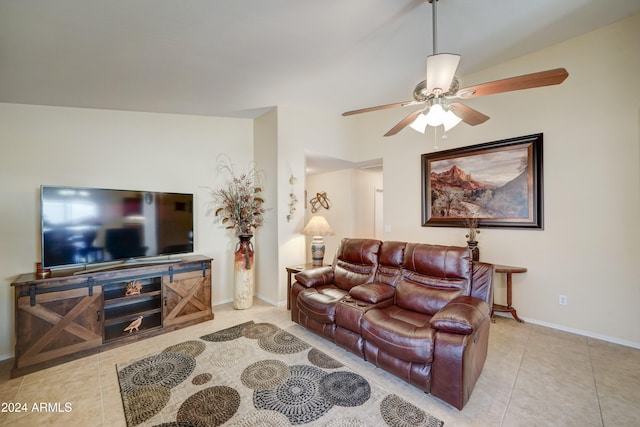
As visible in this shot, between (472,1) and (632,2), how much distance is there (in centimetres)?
164

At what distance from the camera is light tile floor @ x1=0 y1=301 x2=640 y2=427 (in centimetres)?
176

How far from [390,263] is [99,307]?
10.2ft

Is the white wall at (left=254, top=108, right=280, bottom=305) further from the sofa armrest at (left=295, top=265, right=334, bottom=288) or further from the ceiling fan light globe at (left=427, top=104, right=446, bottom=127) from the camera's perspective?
the ceiling fan light globe at (left=427, top=104, right=446, bottom=127)

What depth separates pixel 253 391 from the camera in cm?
202

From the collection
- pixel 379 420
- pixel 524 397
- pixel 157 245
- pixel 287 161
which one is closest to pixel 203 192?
pixel 157 245

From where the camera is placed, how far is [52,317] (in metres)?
2.40

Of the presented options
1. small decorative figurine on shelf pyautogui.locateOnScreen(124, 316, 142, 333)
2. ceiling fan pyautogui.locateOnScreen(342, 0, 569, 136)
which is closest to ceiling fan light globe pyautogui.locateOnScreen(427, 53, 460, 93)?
ceiling fan pyautogui.locateOnScreen(342, 0, 569, 136)

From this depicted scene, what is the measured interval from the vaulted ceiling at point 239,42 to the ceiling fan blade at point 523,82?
872 millimetres

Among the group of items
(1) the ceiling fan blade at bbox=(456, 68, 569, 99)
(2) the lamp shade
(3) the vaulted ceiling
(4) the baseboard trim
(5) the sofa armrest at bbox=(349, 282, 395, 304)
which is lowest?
(4) the baseboard trim

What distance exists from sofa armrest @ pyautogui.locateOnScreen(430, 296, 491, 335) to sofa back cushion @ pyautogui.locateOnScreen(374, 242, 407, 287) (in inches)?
32.7

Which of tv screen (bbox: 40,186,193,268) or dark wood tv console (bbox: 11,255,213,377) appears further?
tv screen (bbox: 40,186,193,268)

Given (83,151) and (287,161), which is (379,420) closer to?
(287,161)

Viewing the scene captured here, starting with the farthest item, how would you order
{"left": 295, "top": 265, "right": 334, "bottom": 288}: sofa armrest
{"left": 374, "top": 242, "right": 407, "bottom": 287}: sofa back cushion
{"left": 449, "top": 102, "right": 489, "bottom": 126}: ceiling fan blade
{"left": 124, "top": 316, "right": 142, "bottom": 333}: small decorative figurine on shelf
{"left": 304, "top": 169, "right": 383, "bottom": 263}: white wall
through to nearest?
{"left": 304, "top": 169, "right": 383, "bottom": 263}: white wall → {"left": 295, "top": 265, "right": 334, "bottom": 288}: sofa armrest → {"left": 374, "top": 242, "right": 407, "bottom": 287}: sofa back cushion → {"left": 124, "top": 316, "right": 142, "bottom": 333}: small decorative figurine on shelf → {"left": 449, "top": 102, "right": 489, "bottom": 126}: ceiling fan blade

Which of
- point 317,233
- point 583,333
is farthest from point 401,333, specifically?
point 583,333
